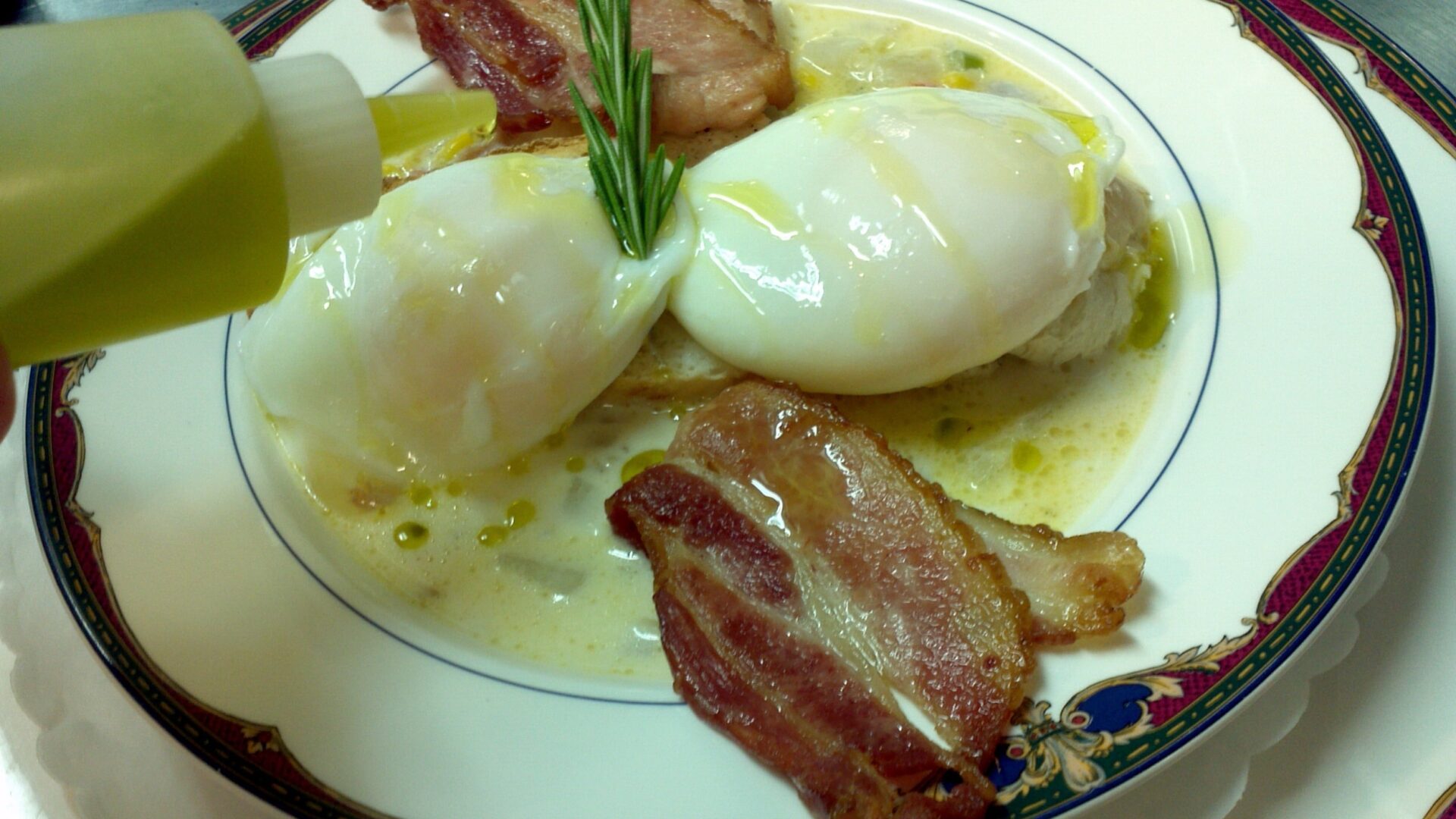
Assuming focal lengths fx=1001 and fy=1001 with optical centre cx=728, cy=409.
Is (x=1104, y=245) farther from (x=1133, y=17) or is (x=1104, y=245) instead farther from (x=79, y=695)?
(x=79, y=695)

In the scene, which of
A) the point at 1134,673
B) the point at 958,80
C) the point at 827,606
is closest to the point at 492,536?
the point at 827,606

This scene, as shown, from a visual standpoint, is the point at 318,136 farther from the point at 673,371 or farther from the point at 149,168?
the point at 673,371

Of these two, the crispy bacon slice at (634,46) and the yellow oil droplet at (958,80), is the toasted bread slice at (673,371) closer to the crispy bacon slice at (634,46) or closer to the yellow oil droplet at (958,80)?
the crispy bacon slice at (634,46)

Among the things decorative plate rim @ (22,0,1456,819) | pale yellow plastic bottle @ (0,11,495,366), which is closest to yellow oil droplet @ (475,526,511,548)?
decorative plate rim @ (22,0,1456,819)

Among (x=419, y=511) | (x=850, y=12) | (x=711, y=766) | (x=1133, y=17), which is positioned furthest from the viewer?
(x=850, y=12)

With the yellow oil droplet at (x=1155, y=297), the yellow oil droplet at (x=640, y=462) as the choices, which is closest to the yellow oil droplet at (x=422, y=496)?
the yellow oil droplet at (x=640, y=462)

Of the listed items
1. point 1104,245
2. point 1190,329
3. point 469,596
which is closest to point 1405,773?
point 1190,329
